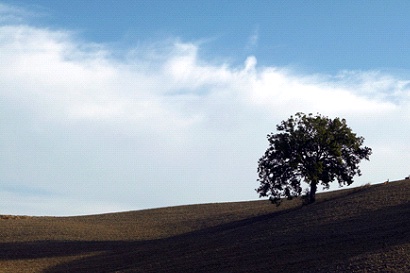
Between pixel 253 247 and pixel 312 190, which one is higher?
pixel 312 190

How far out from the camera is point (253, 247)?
1679 inches

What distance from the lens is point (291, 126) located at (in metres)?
62.1

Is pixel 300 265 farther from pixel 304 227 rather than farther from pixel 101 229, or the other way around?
pixel 101 229

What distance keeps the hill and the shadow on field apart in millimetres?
73

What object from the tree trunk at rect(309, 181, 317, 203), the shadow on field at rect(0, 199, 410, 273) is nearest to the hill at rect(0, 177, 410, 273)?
the shadow on field at rect(0, 199, 410, 273)

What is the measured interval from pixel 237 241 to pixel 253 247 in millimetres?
4500

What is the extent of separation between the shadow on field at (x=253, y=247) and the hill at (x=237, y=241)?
73mm

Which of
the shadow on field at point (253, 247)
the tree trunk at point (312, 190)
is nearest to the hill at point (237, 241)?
the shadow on field at point (253, 247)

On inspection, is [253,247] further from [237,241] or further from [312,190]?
[312,190]

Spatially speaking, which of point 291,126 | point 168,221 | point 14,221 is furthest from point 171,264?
point 14,221

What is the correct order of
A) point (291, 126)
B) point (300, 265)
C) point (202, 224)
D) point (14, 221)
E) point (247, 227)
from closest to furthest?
point (300, 265), point (247, 227), point (291, 126), point (202, 224), point (14, 221)

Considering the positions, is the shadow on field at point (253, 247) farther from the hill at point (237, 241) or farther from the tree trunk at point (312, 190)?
the tree trunk at point (312, 190)

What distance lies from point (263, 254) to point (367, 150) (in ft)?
88.5

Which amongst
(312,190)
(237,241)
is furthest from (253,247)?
(312,190)
